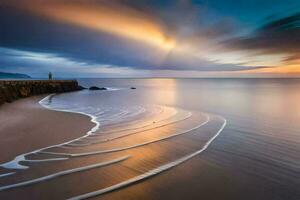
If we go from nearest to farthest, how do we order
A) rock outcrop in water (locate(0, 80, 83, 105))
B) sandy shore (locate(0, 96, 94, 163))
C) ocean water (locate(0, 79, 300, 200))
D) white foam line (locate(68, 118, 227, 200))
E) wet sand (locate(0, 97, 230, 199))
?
white foam line (locate(68, 118, 227, 200))
wet sand (locate(0, 97, 230, 199))
ocean water (locate(0, 79, 300, 200))
sandy shore (locate(0, 96, 94, 163))
rock outcrop in water (locate(0, 80, 83, 105))

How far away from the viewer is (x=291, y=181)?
509 cm

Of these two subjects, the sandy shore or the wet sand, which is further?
the sandy shore

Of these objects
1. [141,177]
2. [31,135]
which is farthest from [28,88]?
[141,177]

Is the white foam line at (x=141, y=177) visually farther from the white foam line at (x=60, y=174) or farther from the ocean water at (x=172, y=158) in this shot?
the white foam line at (x=60, y=174)

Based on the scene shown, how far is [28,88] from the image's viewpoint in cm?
3412

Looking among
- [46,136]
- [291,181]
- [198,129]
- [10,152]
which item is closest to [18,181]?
[10,152]

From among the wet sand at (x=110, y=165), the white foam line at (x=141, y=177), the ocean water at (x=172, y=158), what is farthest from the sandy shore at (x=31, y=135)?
the white foam line at (x=141, y=177)

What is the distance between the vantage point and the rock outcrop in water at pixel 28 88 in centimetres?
2392

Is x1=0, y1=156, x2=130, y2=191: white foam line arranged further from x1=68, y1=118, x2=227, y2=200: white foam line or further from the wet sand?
x1=68, y1=118, x2=227, y2=200: white foam line

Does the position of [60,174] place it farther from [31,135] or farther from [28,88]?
[28,88]

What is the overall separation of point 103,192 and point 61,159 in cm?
243

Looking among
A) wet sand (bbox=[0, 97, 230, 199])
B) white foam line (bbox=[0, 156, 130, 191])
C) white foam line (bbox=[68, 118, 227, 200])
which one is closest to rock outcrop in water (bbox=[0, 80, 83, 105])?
wet sand (bbox=[0, 97, 230, 199])

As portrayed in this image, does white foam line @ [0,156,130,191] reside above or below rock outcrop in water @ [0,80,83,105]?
below

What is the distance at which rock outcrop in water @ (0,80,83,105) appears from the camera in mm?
23922
